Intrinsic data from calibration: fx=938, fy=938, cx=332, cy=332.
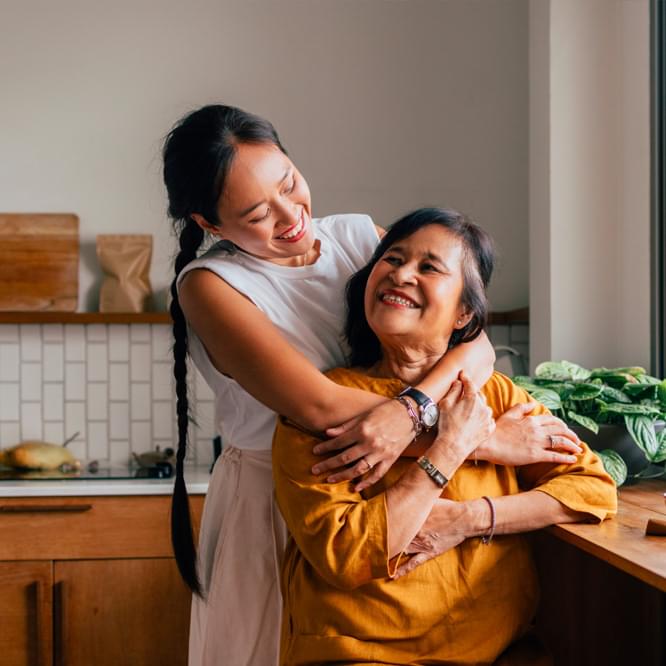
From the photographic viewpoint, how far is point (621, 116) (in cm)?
293

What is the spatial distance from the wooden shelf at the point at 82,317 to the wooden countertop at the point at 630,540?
194 centimetres

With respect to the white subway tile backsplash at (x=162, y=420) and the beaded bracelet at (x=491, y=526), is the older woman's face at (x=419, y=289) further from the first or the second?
the white subway tile backsplash at (x=162, y=420)

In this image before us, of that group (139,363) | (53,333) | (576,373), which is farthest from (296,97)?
(576,373)

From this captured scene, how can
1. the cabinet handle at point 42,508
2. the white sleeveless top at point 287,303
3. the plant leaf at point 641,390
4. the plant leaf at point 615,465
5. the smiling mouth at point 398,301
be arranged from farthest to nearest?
1. the cabinet handle at point 42,508
2. the plant leaf at point 641,390
3. the plant leaf at point 615,465
4. the white sleeveless top at point 287,303
5. the smiling mouth at point 398,301

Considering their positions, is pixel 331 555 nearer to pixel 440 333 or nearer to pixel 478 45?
pixel 440 333

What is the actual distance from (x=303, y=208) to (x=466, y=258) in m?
0.30

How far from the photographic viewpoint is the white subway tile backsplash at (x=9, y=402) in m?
3.44

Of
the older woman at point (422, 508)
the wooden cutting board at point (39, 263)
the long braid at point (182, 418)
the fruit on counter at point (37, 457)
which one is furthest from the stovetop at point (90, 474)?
the older woman at point (422, 508)

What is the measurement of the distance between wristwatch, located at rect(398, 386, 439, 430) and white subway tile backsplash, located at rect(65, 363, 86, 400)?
217 centimetres

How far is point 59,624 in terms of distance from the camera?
2.93 meters

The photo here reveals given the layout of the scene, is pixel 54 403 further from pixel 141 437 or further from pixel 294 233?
pixel 294 233

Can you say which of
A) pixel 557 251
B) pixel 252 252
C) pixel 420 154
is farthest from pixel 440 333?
pixel 420 154

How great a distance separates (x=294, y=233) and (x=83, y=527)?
1.67 m

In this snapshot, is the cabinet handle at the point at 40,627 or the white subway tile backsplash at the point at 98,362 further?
the white subway tile backsplash at the point at 98,362
